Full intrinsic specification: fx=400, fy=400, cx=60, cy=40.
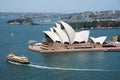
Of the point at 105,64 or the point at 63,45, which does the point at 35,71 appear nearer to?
the point at 105,64

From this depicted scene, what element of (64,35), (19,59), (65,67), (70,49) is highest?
(19,59)

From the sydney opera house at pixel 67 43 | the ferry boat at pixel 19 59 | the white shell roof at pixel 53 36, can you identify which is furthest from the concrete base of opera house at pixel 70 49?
the ferry boat at pixel 19 59

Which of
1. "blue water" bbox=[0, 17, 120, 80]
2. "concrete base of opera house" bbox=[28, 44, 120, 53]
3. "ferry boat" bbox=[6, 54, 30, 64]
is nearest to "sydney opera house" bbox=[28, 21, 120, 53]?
"concrete base of opera house" bbox=[28, 44, 120, 53]

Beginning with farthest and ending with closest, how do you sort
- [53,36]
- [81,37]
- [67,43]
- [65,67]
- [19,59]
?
[81,37], [67,43], [53,36], [19,59], [65,67]

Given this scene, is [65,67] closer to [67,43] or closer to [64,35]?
[67,43]

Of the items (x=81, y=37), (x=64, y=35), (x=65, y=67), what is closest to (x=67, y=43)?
(x=64, y=35)

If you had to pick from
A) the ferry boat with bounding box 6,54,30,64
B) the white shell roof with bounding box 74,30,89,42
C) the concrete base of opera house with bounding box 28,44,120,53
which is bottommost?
the concrete base of opera house with bounding box 28,44,120,53

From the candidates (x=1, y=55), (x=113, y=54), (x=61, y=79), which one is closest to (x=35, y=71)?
(x=61, y=79)

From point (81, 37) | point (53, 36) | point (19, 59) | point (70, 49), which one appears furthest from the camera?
point (81, 37)

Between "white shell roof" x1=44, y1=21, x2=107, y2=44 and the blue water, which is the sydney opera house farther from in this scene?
the blue water
